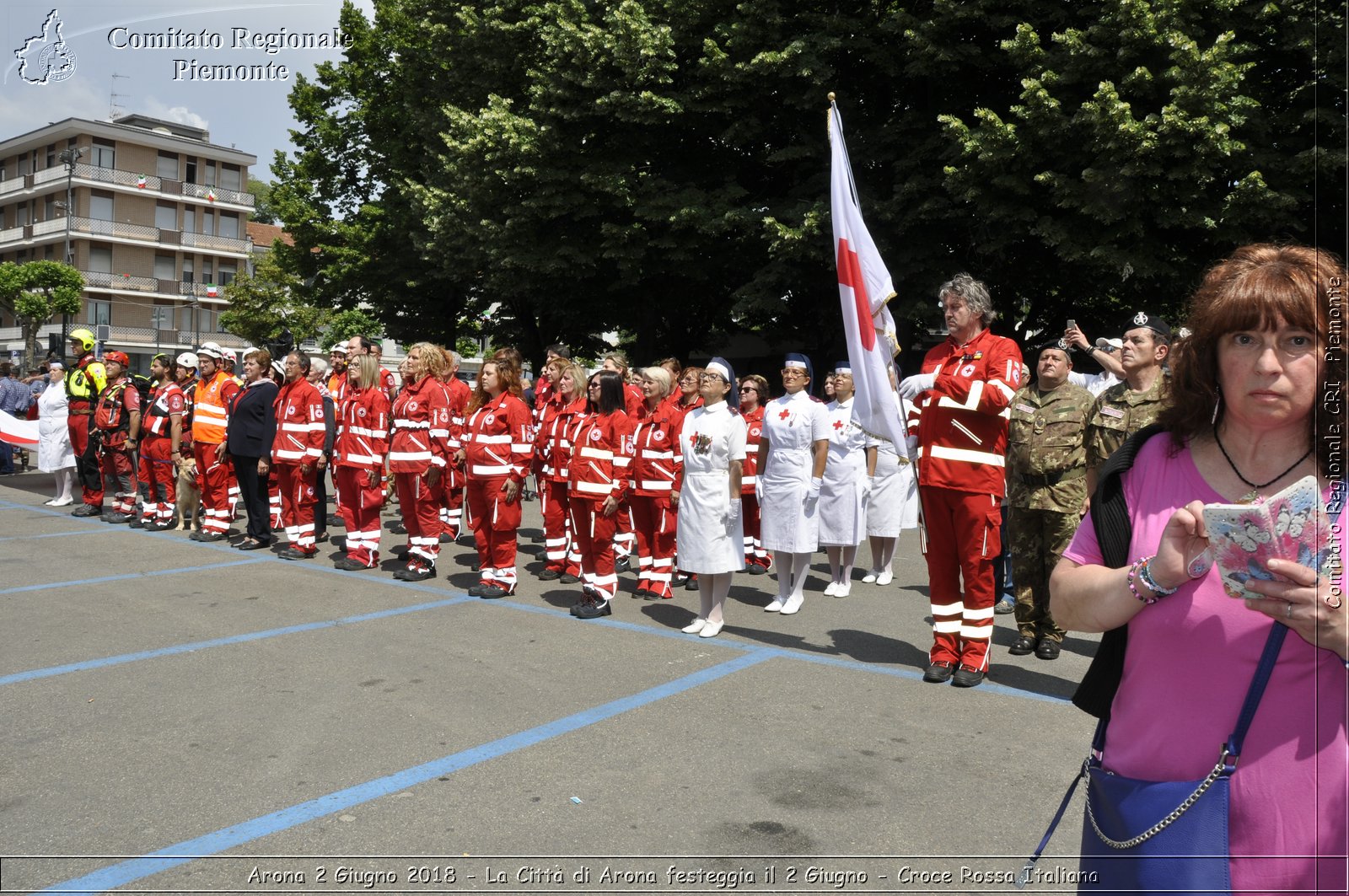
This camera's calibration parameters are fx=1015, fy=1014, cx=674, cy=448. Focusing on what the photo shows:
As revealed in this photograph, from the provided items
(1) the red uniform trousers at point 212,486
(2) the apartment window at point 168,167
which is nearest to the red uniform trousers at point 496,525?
(1) the red uniform trousers at point 212,486

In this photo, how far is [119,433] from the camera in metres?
13.2

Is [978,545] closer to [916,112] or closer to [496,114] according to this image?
[916,112]

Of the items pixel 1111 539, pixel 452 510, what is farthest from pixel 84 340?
pixel 1111 539

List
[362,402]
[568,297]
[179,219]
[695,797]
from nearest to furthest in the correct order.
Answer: [695,797] < [362,402] < [568,297] < [179,219]

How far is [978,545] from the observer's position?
20.7 ft

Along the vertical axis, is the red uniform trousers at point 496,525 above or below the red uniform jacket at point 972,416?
below

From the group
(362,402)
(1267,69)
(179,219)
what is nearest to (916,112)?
(1267,69)

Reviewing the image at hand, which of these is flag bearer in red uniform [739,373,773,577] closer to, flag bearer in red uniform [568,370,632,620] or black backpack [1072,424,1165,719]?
flag bearer in red uniform [568,370,632,620]

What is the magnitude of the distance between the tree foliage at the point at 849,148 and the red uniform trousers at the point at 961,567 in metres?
7.70

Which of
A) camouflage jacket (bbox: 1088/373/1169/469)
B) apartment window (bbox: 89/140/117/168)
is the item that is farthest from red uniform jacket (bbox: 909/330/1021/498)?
apartment window (bbox: 89/140/117/168)

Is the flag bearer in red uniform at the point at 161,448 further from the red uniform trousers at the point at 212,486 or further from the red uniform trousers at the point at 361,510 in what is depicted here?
the red uniform trousers at the point at 361,510

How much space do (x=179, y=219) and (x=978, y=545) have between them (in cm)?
7362

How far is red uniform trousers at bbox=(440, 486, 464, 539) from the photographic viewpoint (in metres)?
11.8

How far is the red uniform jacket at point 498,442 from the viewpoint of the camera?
29.3 feet
